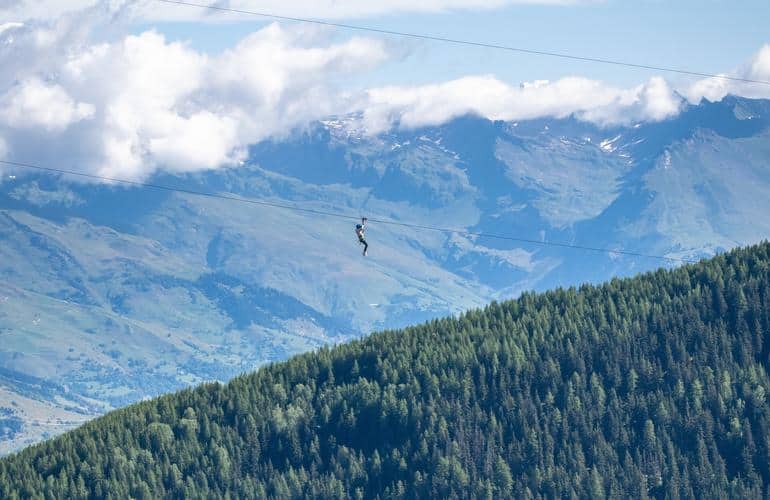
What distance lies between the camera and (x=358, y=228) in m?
199
